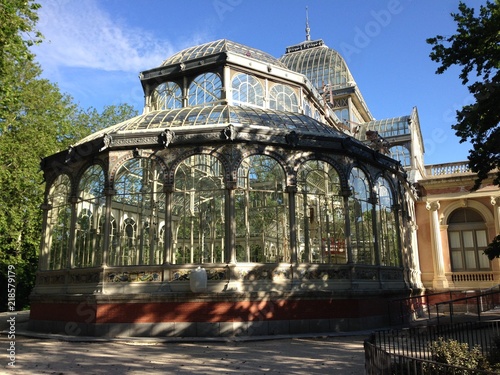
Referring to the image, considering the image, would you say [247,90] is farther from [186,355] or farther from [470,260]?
[470,260]

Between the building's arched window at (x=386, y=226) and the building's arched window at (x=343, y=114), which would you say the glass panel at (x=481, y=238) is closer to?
the building's arched window at (x=386, y=226)

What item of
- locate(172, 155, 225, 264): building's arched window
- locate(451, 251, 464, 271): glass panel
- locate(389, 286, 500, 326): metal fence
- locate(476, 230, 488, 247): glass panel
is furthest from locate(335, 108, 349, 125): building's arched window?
locate(172, 155, 225, 264): building's arched window

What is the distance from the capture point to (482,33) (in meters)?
12.2

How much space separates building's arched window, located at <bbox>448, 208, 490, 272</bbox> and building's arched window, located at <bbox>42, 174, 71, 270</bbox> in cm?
2180

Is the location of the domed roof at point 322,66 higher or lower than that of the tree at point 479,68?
higher

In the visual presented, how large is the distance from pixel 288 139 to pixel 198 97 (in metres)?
6.73

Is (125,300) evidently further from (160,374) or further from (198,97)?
(198,97)

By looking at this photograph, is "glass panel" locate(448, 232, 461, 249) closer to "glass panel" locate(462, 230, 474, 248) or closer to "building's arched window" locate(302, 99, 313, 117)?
"glass panel" locate(462, 230, 474, 248)

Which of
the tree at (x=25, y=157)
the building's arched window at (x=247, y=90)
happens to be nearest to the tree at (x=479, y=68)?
the building's arched window at (x=247, y=90)

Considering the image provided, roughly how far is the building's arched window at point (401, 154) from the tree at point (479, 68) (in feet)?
52.2

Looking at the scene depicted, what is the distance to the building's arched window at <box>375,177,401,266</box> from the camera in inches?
699

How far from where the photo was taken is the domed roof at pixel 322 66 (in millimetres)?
38406

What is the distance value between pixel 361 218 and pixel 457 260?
13230 mm

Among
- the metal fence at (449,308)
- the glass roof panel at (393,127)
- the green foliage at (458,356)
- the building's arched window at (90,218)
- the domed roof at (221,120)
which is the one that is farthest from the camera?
the glass roof panel at (393,127)
